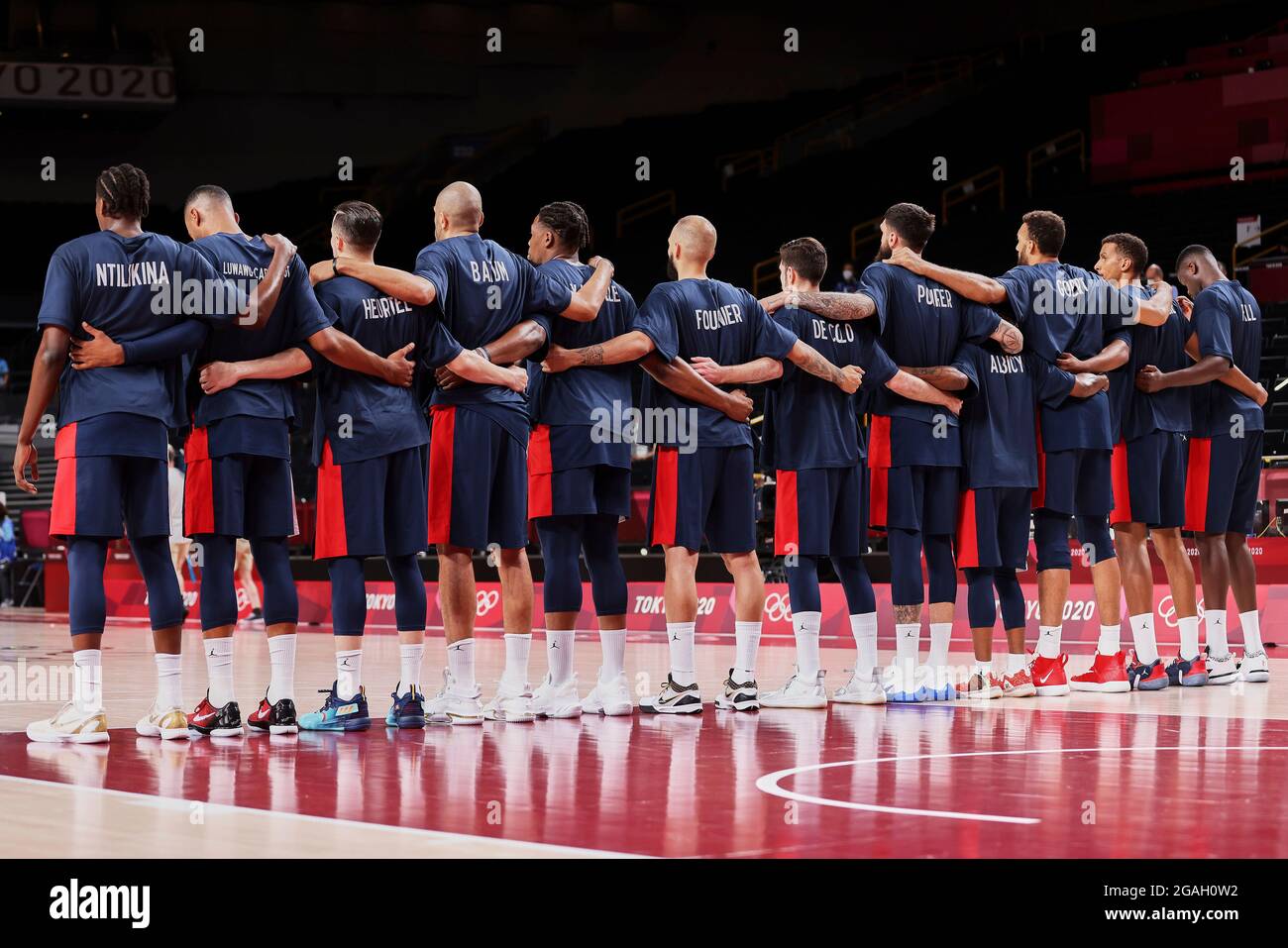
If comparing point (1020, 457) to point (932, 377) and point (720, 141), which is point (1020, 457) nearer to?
point (932, 377)

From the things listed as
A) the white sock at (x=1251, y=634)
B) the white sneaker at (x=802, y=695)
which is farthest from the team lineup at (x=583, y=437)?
the white sock at (x=1251, y=634)

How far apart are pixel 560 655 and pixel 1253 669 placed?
4.71m

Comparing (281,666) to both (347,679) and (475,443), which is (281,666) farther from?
(475,443)

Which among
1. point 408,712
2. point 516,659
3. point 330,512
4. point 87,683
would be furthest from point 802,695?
point 87,683

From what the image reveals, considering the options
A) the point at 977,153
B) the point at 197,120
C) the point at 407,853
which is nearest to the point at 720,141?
the point at 977,153

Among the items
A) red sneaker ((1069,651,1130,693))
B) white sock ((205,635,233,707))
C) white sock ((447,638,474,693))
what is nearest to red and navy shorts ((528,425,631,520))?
white sock ((447,638,474,693))

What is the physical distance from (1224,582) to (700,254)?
4.25 metres

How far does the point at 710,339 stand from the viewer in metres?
7.77

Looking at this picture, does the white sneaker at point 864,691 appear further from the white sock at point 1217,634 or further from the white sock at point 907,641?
the white sock at point 1217,634

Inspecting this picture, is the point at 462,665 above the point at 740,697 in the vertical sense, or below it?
above

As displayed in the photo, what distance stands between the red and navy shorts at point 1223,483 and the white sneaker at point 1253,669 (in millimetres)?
776

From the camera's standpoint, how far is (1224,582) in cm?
978

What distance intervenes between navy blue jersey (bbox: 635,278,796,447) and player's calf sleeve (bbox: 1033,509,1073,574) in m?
1.95

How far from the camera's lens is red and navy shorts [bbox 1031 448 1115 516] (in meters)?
8.79
